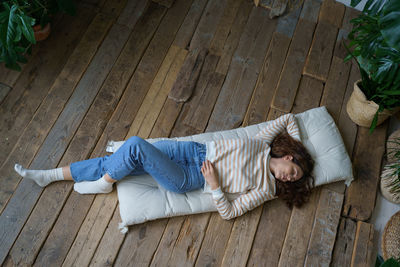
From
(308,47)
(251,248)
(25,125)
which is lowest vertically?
(251,248)

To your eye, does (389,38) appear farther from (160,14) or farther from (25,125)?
(25,125)

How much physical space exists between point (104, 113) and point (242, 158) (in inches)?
36.4

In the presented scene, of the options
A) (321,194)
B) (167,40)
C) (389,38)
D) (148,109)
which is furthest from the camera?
(167,40)

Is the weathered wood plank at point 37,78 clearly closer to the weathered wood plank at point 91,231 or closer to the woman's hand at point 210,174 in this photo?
the weathered wood plank at point 91,231

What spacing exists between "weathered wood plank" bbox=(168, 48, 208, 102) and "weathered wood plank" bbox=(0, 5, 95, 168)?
2.47 ft

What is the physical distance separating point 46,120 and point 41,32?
612 mm

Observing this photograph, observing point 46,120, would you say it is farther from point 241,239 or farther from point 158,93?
point 241,239

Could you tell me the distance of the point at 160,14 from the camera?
8.68 feet

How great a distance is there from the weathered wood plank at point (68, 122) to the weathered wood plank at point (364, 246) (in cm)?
171

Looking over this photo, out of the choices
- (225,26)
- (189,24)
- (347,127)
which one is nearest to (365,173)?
(347,127)

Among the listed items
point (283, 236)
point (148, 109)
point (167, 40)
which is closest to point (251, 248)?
point (283, 236)

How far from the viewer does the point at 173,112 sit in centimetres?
232

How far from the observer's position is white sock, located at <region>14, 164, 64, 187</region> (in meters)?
1.98

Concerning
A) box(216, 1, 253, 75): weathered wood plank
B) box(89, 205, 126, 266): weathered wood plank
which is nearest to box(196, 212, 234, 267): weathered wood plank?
box(89, 205, 126, 266): weathered wood plank
